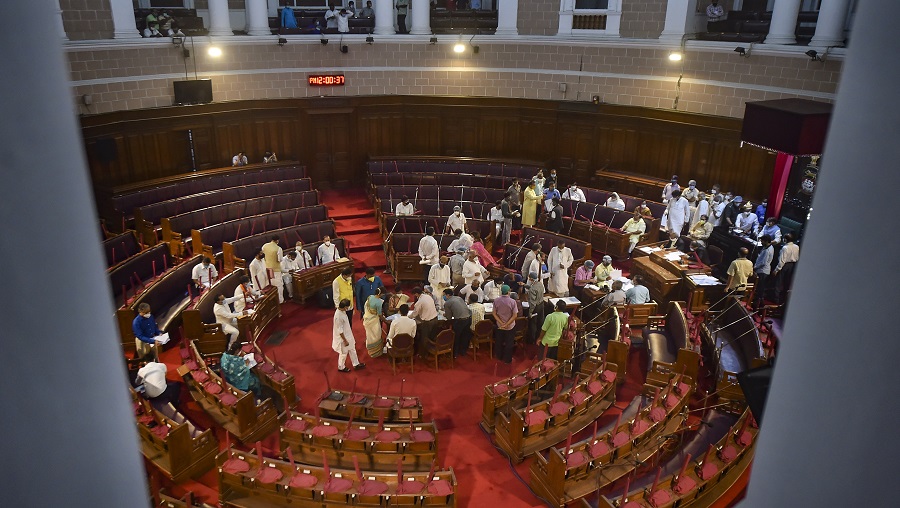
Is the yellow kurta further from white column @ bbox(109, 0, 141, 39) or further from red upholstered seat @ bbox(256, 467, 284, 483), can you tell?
white column @ bbox(109, 0, 141, 39)

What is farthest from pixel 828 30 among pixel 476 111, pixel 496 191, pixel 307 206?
pixel 307 206

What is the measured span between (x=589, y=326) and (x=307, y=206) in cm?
746

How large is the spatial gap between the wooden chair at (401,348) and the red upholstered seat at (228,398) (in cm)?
252

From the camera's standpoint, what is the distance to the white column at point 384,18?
18.0 m

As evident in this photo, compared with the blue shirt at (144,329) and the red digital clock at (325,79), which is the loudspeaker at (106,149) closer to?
the red digital clock at (325,79)

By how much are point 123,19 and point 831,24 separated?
15934 millimetres

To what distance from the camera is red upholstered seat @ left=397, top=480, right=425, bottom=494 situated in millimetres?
6674

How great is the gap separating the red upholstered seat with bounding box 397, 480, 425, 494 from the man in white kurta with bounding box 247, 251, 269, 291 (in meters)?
6.01

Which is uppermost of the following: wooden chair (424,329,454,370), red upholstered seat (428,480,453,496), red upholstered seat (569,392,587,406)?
red upholstered seat (569,392,587,406)

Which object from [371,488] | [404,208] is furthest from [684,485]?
[404,208]

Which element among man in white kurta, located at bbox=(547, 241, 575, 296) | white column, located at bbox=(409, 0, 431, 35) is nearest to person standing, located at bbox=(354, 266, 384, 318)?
man in white kurta, located at bbox=(547, 241, 575, 296)

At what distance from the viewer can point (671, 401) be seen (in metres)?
8.07

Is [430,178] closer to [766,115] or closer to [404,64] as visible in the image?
[404,64]

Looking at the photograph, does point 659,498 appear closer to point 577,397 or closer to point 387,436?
point 577,397
